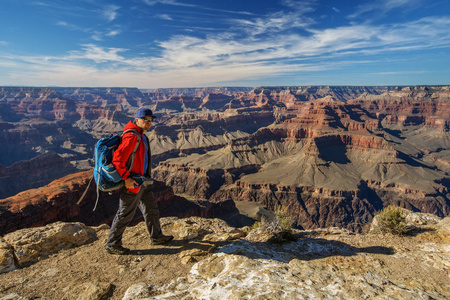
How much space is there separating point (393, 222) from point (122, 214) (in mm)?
9521

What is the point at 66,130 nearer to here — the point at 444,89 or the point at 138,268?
the point at 138,268

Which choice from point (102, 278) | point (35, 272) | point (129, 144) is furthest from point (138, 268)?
point (129, 144)

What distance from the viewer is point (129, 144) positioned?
6.17 metres

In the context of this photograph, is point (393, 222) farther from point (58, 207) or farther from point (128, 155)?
point (58, 207)

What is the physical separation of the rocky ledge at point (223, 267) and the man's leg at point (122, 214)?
0.50 m

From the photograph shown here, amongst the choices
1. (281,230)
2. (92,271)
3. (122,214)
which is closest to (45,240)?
(92,271)

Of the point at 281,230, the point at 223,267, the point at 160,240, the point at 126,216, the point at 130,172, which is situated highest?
the point at 130,172

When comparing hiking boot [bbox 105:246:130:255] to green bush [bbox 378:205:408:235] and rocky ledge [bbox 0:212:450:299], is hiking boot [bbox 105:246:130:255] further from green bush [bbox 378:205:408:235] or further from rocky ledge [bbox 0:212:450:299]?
green bush [bbox 378:205:408:235]

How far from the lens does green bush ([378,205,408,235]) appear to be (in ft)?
29.0

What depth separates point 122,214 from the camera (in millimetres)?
6805

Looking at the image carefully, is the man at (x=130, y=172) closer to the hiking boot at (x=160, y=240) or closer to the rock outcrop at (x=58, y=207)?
the hiking boot at (x=160, y=240)

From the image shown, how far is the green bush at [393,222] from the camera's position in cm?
884

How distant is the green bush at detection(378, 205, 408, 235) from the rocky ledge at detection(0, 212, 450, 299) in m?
0.36

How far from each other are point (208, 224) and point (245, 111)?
181 metres
